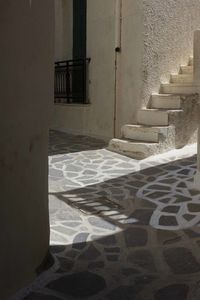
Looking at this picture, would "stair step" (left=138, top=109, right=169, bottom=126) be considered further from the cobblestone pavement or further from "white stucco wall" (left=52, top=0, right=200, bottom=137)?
the cobblestone pavement

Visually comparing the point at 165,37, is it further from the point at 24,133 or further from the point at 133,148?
the point at 24,133

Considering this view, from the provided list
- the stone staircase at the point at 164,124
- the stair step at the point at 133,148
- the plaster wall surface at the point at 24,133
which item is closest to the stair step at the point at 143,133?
the stone staircase at the point at 164,124

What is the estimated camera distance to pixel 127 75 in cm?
943

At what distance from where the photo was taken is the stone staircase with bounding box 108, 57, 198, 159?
8.23 metres

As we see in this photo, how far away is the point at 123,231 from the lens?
4414 mm

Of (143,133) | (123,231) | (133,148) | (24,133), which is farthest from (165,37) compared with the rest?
(24,133)

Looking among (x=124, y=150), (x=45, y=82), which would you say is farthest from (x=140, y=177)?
(x=45, y=82)

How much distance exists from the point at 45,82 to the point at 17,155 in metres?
0.70

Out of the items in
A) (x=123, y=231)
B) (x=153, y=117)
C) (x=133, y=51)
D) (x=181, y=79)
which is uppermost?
(x=133, y=51)

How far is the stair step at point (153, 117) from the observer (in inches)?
332

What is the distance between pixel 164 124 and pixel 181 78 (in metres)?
1.42

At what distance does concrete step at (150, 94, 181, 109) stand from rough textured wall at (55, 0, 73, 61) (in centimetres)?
397

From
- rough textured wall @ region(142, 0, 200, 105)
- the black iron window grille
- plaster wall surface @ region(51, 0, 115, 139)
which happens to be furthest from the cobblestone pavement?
the black iron window grille

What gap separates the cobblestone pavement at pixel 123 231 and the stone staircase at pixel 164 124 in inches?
18.8
